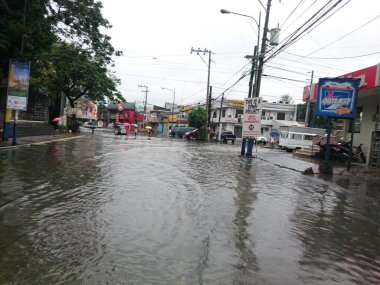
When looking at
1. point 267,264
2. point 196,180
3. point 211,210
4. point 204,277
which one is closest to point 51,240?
point 204,277

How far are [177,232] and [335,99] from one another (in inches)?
548

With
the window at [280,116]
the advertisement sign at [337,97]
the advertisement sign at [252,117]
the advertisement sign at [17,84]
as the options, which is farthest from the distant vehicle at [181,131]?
the advertisement sign at [337,97]

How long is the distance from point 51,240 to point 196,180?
772 centimetres

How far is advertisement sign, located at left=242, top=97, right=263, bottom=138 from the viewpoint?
87.1 feet

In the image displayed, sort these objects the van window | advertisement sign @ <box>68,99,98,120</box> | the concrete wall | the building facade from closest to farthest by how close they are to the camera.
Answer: the concrete wall → the van window → advertisement sign @ <box>68,99,98,120</box> → the building facade

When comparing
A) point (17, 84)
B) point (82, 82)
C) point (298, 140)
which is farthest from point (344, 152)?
point (82, 82)

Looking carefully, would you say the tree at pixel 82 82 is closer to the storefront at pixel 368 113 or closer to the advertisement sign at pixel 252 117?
the advertisement sign at pixel 252 117

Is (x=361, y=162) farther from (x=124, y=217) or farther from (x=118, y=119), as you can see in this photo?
(x=118, y=119)

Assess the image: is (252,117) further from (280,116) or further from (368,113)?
(280,116)

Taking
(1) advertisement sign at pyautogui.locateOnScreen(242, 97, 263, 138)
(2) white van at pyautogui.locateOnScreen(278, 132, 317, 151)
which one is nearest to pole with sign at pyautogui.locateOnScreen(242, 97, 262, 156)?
(1) advertisement sign at pyautogui.locateOnScreen(242, 97, 263, 138)

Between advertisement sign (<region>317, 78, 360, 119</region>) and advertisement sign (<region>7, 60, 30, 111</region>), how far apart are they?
1464cm

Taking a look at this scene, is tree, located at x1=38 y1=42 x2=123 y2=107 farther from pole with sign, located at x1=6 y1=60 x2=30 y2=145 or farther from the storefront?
the storefront

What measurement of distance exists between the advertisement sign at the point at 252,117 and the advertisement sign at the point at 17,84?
1343 centimetres

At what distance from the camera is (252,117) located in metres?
26.9
